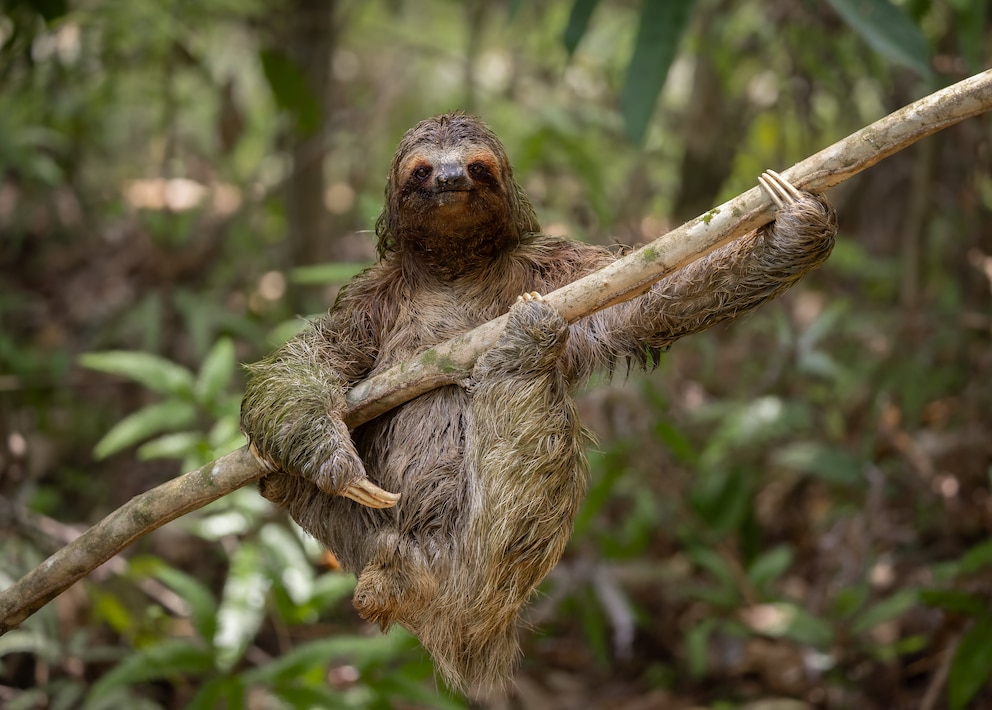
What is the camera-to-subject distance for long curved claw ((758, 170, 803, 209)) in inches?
154

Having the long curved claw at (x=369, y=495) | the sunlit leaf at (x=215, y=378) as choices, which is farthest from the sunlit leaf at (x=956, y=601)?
the sunlit leaf at (x=215, y=378)

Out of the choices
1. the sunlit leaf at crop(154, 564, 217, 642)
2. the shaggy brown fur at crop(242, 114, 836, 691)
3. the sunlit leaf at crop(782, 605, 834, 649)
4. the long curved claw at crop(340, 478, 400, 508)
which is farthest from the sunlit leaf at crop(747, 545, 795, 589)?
the long curved claw at crop(340, 478, 400, 508)

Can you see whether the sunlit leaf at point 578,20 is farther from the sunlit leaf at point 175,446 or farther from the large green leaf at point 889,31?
the sunlit leaf at point 175,446

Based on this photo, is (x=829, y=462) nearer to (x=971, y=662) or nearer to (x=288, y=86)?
(x=971, y=662)

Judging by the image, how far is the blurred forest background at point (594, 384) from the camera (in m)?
6.36

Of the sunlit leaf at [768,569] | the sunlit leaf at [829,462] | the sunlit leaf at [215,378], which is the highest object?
the sunlit leaf at [215,378]

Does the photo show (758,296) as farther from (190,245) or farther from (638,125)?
(190,245)

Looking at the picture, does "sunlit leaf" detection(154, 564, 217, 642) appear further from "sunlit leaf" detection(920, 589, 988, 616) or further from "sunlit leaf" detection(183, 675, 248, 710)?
"sunlit leaf" detection(920, 589, 988, 616)

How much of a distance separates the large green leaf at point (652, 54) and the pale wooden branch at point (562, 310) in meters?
2.22

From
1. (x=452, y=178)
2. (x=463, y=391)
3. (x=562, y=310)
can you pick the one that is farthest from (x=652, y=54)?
(x=463, y=391)

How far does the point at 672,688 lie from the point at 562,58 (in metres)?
7.14

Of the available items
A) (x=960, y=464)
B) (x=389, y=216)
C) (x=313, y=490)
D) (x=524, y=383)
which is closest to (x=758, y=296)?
(x=524, y=383)

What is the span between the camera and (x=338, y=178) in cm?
1401

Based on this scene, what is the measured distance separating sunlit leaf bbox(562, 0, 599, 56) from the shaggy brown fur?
208 cm
